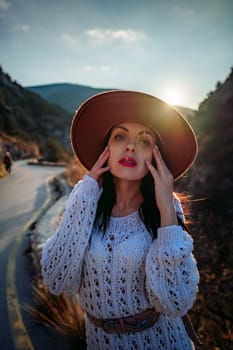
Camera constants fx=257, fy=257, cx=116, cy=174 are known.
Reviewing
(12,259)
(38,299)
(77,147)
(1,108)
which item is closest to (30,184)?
(12,259)

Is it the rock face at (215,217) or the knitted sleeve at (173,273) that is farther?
the rock face at (215,217)

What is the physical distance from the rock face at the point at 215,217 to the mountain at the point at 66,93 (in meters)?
132

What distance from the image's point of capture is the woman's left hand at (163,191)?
1422 mm

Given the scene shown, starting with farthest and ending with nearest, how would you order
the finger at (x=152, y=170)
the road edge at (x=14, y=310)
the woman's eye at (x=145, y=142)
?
the road edge at (x=14, y=310) → the woman's eye at (x=145, y=142) → the finger at (x=152, y=170)

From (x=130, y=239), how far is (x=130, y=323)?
0.50 meters

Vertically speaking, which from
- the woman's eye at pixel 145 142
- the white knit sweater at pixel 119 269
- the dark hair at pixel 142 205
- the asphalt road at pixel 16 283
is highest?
the woman's eye at pixel 145 142

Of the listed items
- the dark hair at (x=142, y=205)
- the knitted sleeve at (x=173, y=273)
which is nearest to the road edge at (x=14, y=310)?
the dark hair at (x=142, y=205)

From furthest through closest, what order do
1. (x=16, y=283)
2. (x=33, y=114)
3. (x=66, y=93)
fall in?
(x=66, y=93)
(x=33, y=114)
(x=16, y=283)

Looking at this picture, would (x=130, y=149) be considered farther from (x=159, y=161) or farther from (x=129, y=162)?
(x=159, y=161)

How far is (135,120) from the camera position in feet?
5.54

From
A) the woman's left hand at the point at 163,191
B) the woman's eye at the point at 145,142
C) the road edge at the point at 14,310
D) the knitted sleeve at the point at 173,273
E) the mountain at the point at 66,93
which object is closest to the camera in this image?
the knitted sleeve at the point at 173,273

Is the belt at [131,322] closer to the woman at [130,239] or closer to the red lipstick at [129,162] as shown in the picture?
the woman at [130,239]

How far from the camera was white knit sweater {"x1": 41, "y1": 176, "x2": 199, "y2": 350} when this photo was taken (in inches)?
52.8

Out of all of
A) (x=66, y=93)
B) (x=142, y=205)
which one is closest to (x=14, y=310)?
(x=142, y=205)
